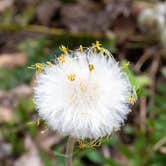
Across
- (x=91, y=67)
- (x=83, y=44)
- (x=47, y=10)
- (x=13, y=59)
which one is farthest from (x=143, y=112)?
(x=91, y=67)

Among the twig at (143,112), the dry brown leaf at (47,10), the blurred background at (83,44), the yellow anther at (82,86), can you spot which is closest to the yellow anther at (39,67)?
the yellow anther at (82,86)

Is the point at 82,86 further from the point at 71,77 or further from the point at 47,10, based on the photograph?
the point at 47,10

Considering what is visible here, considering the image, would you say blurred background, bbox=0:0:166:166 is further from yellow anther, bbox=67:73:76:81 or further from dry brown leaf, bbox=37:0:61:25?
Result: yellow anther, bbox=67:73:76:81

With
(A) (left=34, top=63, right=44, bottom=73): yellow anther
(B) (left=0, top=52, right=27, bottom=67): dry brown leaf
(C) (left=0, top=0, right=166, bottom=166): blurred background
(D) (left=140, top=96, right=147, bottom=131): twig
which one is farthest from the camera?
(B) (left=0, top=52, right=27, bottom=67): dry brown leaf

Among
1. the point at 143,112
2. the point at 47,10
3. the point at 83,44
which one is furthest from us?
the point at 47,10

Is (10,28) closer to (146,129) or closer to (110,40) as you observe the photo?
(110,40)

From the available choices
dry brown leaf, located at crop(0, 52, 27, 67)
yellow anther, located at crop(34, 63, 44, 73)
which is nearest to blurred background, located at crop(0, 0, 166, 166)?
dry brown leaf, located at crop(0, 52, 27, 67)

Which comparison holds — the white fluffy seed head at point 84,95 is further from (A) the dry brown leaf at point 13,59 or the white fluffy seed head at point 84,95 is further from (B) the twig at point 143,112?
(A) the dry brown leaf at point 13,59

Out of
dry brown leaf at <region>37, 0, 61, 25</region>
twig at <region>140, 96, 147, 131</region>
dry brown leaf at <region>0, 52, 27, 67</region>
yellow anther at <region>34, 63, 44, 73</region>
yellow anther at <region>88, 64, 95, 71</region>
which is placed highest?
dry brown leaf at <region>37, 0, 61, 25</region>
